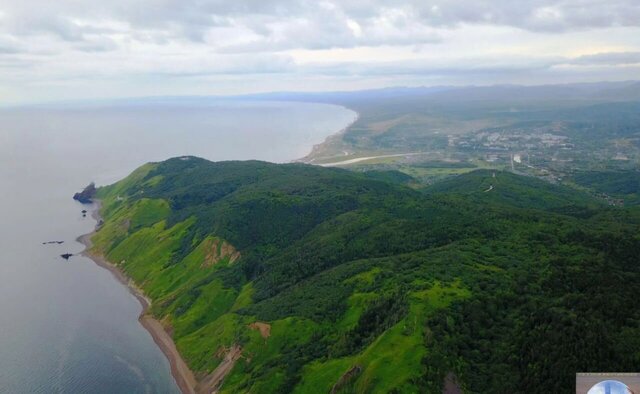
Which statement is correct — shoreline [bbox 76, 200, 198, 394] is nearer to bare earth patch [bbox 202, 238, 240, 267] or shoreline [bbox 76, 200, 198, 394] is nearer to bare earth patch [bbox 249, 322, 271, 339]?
bare earth patch [bbox 249, 322, 271, 339]

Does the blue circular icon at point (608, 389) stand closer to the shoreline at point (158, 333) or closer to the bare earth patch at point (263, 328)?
the bare earth patch at point (263, 328)

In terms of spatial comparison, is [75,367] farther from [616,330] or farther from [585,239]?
[585,239]

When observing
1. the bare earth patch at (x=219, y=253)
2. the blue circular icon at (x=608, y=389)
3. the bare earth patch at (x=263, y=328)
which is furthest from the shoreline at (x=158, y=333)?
the blue circular icon at (x=608, y=389)

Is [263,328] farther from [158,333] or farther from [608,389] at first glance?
[608,389]

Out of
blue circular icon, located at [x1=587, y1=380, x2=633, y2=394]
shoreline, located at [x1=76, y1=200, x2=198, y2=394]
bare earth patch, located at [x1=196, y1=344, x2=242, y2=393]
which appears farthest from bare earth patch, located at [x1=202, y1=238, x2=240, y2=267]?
blue circular icon, located at [x1=587, y1=380, x2=633, y2=394]

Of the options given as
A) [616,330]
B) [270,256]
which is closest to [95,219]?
[270,256]

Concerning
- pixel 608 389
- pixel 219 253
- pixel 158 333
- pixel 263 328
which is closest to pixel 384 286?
pixel 263 328
